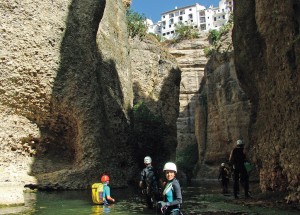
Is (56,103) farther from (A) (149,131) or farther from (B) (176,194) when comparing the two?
(B) (176,194)

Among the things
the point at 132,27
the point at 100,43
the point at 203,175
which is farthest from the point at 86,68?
the point at 203,175

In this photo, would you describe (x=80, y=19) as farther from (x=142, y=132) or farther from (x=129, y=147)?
(x=142, y=132)

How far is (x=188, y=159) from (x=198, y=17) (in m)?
78.8

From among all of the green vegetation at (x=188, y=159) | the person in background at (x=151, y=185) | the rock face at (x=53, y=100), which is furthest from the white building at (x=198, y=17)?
the person in background at (x=151, y=185)

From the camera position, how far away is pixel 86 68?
17812 mm

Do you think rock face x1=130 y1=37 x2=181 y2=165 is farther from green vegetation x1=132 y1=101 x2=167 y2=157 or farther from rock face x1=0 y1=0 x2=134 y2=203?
rock face x1=0 y1=0 x2=134 y2=203

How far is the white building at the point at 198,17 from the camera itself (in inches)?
4344

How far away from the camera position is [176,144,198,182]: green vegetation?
43.4 meters

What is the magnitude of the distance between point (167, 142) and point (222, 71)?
11430mm

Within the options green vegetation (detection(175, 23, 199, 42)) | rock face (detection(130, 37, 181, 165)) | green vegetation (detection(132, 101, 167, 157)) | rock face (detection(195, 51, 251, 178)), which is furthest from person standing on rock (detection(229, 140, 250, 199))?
green vegetation (detection(175, 23, 199, 42))

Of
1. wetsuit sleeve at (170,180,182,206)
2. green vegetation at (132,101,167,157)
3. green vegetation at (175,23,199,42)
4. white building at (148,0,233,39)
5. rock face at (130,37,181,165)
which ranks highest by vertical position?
white building at (148,0,233,39)

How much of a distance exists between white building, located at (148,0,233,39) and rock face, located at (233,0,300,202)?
94.6 meters

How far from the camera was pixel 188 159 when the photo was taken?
44.8 metres

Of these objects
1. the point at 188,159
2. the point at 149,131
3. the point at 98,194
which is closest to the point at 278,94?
the point at 98,194
